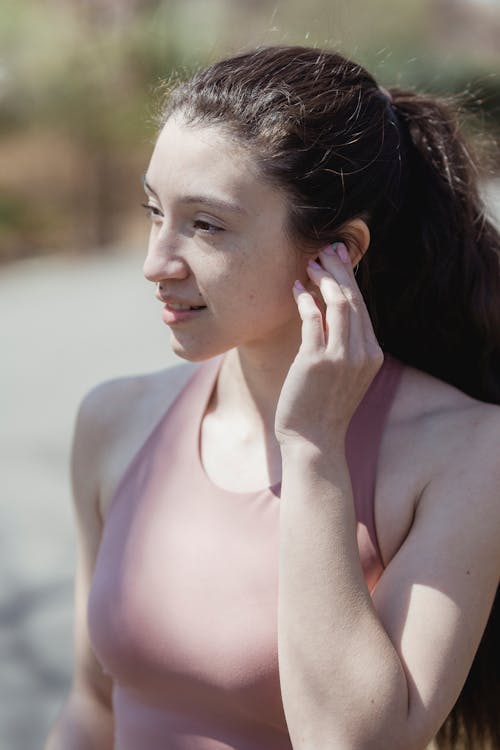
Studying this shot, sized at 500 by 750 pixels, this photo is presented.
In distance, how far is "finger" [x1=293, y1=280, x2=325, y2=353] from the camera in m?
1.72

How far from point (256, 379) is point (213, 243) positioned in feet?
1.07

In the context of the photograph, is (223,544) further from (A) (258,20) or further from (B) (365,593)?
(A) (258,20)

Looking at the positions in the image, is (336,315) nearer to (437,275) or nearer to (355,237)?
(355,237)

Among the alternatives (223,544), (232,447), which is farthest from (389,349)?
(223,544)

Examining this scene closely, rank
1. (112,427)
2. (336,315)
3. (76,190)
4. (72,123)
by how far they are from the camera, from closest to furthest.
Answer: (336,315) → (112,427) → (72,123) → (76,190)

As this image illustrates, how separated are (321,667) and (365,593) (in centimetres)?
12

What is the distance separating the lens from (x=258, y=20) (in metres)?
14.3

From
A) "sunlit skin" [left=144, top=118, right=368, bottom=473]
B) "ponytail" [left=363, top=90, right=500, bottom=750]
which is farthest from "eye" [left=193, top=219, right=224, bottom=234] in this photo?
"ponytail" [left=363, top=90, right=500, bottom=750]

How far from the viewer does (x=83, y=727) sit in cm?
209

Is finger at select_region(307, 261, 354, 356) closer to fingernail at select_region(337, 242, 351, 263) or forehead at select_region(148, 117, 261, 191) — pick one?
fingernail at select_region(337, 242, 351, 263)

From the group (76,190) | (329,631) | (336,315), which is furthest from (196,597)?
(76,190)

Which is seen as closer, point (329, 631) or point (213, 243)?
point (329, 631)

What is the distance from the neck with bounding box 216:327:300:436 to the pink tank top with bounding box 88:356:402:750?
0.37 feet

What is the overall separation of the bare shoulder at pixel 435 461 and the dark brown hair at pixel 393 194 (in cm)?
18
